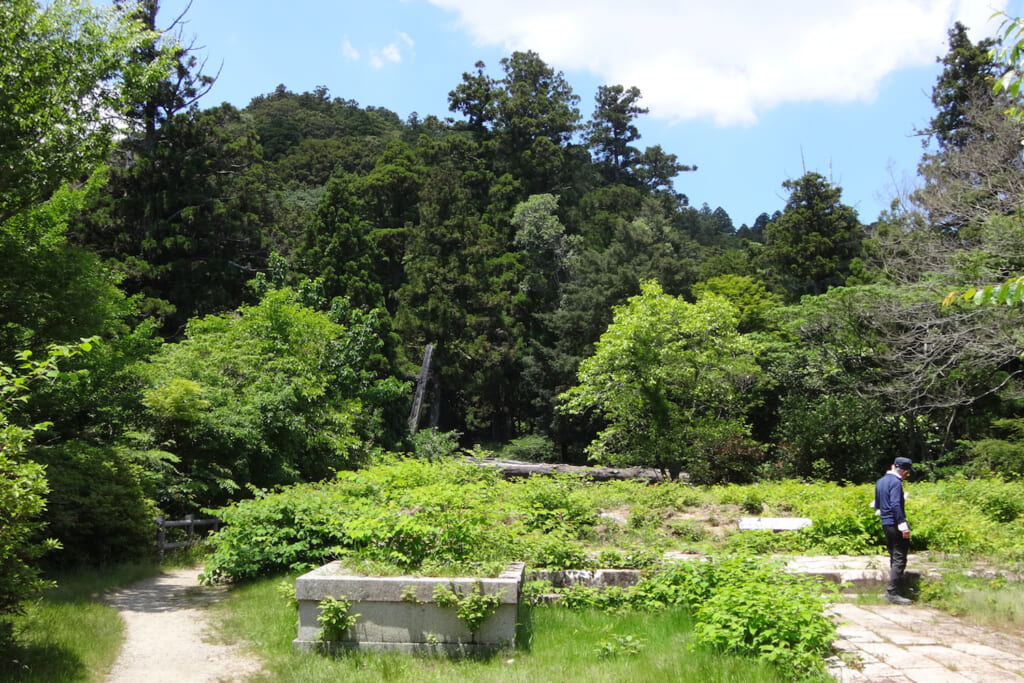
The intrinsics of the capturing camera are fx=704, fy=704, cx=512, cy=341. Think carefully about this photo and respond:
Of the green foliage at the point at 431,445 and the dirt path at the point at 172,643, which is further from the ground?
the green foliage at the point at 431,445

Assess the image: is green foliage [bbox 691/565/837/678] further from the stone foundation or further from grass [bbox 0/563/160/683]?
grass [bbox 0/563/160/683]

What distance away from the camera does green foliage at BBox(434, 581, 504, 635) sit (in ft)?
18.5

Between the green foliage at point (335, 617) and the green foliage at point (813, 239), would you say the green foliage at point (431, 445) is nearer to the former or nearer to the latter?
the green foliage at point (813, 239)

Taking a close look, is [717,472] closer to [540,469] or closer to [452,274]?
[540,469]

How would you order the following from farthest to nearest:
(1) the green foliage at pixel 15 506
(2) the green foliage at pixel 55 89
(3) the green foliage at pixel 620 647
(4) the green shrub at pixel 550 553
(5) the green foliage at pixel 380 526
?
(2) the green foliage at pixel 55 89
(4) the green shrub at pixel 550 553
(5) the green foliage at pixel 380 526
(3) the green foliage at pixel 620 647
(1) the green foliage at pixel 15 506

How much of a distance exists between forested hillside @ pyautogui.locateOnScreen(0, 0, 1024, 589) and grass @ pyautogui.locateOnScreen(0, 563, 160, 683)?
3.77 ft

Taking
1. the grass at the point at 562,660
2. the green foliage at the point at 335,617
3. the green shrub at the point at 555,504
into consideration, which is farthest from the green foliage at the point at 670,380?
the green foliage at the point at 335,617

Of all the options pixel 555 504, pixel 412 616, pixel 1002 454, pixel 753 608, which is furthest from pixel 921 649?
pixel 1002 454

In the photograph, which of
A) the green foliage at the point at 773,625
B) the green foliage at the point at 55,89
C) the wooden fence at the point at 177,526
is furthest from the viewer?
the wooden fence at the point at 177,526

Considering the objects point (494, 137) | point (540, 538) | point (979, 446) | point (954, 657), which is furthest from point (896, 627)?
point (494, 137)

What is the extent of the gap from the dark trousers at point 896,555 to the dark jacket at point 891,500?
9cm

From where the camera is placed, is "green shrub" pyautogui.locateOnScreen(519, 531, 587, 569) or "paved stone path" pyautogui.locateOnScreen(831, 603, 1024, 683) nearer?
"paved stone path" pyautogui.locateOnScreen(831, 603, 1024, 683)

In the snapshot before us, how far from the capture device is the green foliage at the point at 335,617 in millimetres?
5770

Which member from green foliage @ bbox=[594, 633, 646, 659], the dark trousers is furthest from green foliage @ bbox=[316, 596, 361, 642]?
the dark trousers
